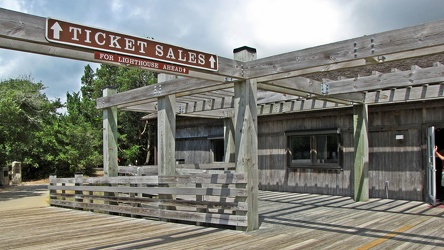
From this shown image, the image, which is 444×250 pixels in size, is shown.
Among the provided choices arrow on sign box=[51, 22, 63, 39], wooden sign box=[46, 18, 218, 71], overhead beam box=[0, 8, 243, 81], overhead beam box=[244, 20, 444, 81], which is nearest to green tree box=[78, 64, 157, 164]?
overhead beam box=[244, 20, 444, 81]

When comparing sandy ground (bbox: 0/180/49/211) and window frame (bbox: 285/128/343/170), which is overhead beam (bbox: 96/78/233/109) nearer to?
sandy ground (bbox: 0/180/49/211)

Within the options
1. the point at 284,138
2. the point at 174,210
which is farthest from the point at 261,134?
the point at 174,210

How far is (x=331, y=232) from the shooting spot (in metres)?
6.84

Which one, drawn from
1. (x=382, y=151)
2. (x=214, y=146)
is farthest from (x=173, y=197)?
(x=214, y=146)

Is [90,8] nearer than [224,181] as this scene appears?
No

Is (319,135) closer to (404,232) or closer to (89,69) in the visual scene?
(404,232)

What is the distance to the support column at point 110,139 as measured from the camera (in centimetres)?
995

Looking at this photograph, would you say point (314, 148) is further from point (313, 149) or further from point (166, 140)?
point (166, 140)

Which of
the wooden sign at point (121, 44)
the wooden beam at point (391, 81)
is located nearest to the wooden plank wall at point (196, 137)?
the wooden beam at point (391, 81)

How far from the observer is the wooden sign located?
16.0ft

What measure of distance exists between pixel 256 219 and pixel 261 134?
24.3ft

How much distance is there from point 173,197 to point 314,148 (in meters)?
6.00

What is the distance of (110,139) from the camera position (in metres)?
9.96

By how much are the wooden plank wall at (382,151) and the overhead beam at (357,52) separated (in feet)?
17.5
